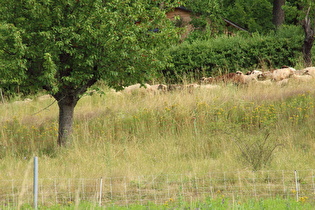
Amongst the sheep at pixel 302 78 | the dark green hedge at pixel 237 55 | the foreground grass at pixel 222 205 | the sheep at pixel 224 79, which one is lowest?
the foreground grass at pixel 222 205

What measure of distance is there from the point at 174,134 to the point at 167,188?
3.80 m

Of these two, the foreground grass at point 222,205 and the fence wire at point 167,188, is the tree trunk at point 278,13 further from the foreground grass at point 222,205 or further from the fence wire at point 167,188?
the foreground grass at point 222,205

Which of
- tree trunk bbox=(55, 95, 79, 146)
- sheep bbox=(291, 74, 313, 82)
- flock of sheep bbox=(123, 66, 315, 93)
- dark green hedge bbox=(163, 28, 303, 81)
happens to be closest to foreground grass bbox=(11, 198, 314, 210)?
tree trunk bbox=(55, 95, 79, 146)

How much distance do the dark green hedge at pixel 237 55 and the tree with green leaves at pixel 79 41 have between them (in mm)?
8501

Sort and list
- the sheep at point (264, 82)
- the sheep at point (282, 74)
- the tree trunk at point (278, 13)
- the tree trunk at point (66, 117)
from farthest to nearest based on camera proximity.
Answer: the tree trunk at point (278, 13), the sheep at point (282, 74), the sheep at point (264, 82), the tree trunk at point (66, 117)

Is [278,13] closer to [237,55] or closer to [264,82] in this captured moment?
[237,55]

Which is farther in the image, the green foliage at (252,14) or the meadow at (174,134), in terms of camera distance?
the green foliage at (252,14)

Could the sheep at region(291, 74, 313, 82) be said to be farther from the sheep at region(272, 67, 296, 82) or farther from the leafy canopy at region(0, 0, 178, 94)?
the leafy canopy at region(0, 0, 178, 94)

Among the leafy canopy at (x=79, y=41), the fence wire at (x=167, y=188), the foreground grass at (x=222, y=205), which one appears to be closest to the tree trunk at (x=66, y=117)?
the leafy canopy at (x=79, y=41)

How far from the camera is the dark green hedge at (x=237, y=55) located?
1861 centimetres

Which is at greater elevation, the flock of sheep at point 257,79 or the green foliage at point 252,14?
the green foliage at point 252,14

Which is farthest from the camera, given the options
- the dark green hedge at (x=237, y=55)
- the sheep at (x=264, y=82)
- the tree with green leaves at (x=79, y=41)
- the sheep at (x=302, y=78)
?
the dark green hedge at (x=237, y=55)

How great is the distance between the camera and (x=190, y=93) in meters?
13.5

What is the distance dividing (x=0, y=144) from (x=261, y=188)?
6.88 meters
